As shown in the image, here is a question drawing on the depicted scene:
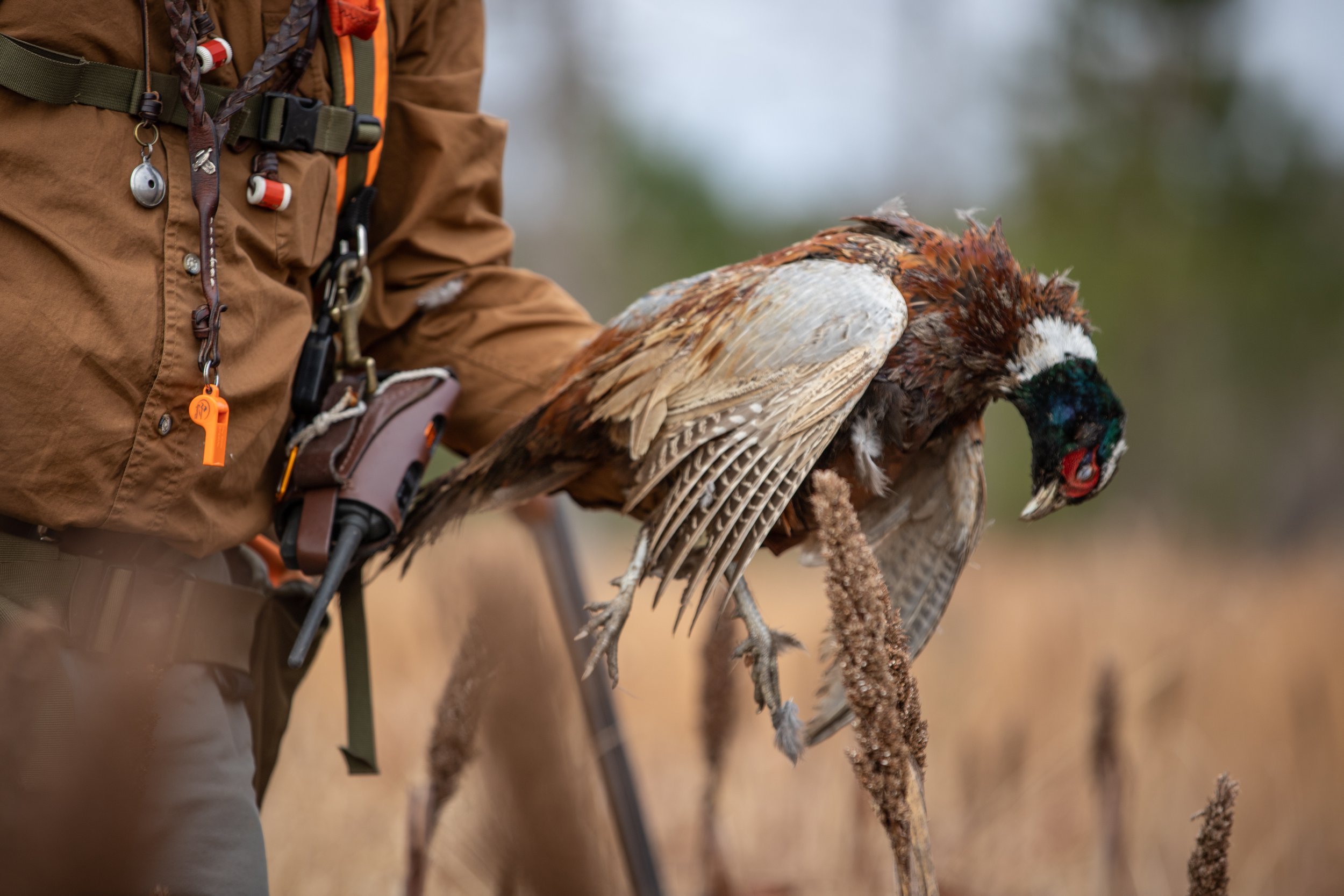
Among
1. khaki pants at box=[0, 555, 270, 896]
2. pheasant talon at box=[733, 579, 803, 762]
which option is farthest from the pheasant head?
khaki pants at box=[0, 555, 270, 896]

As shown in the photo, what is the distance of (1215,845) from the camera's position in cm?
140

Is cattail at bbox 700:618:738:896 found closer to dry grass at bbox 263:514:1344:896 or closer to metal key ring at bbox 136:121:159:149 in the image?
dry grass at bbox 263:514:1344:896

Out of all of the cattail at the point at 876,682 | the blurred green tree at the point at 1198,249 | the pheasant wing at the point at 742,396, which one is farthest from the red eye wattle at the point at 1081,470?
the blurred green tree at the point at 1198,249

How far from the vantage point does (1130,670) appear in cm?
428

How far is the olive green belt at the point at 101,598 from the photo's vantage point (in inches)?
57.1

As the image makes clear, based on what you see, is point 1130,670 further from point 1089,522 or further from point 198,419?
point 1089,522

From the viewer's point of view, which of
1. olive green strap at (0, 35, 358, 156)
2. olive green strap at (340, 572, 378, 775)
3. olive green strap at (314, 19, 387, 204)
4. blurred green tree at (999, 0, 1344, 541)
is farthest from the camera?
blurred green tree at (999, 0, 1344, 541)

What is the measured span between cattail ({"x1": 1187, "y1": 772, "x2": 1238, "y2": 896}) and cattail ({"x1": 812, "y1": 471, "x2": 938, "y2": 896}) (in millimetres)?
479

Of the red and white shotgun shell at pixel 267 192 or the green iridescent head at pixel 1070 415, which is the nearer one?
the green iridescent head at pixel 1070 415

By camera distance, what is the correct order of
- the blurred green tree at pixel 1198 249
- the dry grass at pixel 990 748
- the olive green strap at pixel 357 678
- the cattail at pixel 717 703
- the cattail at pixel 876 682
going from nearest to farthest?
1. the cattail at pixel 876 682
2. the olive green strap at pixel 357 678
3. the cattail at pixel 717 703
4. the dry grass at pixel 990 748
5. the blurred green tree at pixel 1198 249

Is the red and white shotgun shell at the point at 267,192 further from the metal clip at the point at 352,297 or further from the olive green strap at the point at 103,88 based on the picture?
the metal clip at the point at 352,297

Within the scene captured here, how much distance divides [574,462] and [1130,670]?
11.4ft

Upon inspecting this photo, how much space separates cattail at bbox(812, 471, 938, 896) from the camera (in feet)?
3.80

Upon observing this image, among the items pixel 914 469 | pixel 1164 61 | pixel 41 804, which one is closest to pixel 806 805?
pixel 914 469
